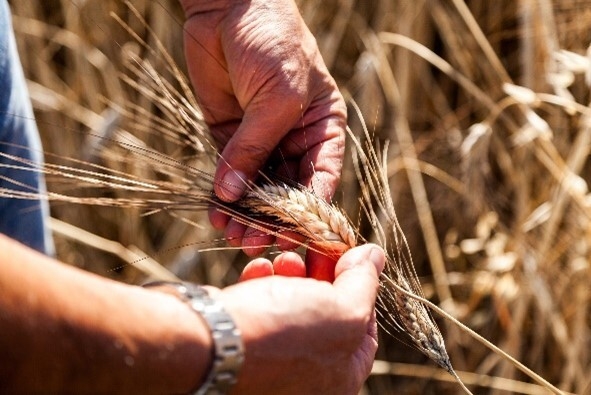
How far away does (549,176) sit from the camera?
1859 millimetres

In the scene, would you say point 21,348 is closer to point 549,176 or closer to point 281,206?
point 281,206

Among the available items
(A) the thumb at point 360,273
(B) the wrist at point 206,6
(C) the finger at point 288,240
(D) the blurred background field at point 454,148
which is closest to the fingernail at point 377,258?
(A) the thumb at point 360,273

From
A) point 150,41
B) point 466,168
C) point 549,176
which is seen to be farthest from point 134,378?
point 150,41

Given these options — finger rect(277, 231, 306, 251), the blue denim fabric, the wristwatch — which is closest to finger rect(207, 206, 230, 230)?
finger rect(277, 231, 306, 251)

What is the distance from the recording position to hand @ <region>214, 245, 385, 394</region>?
76 cm

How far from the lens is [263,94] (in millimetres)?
1150

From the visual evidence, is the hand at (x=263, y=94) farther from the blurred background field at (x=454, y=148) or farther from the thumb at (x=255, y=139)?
the blurred background field at (x=454, y=148)

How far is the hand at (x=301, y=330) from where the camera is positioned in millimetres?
763

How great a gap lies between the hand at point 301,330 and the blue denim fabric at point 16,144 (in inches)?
18.6

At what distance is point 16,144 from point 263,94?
0.36 meters

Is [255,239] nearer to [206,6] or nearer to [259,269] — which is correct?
[259,269]

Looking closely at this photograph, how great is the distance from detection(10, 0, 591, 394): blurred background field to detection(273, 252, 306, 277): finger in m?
0.65

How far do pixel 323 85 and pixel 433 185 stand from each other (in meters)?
0.93

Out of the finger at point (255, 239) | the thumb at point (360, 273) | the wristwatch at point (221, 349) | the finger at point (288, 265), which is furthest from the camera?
the finger at point (255, 239)
